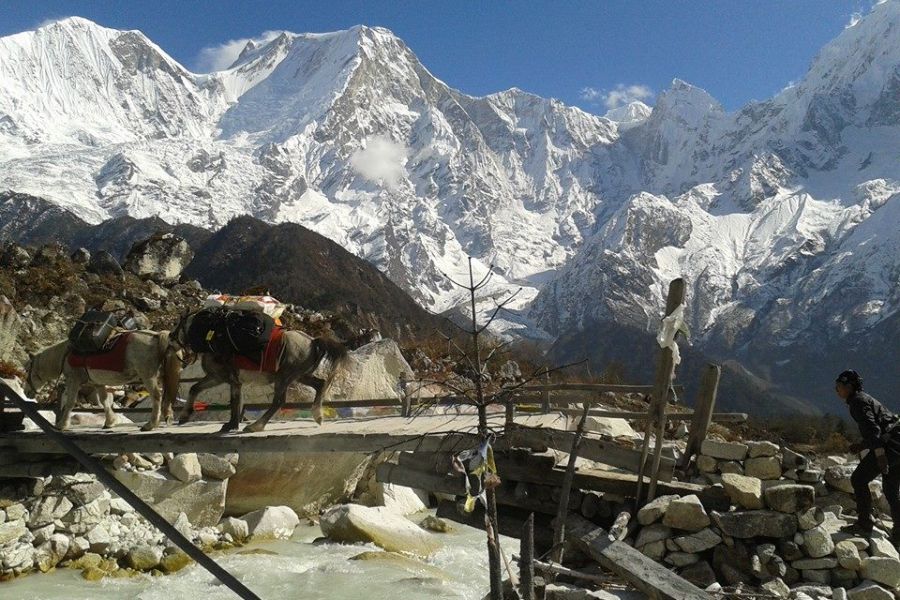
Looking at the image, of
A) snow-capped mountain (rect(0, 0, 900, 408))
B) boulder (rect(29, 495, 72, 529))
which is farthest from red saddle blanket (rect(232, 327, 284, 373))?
snow-capped mountain (rect(0, 0, 900, 408))

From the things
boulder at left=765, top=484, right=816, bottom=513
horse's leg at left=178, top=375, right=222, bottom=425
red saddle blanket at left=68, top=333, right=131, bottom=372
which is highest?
red saddle blanket at left=68, top=333, right=131, bottom=372

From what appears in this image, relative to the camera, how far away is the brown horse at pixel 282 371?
8242mm

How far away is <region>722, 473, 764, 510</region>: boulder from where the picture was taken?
6570 millimetres

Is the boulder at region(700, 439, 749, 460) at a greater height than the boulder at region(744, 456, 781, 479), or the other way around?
the boulder at region(700, 439, 749, 460)

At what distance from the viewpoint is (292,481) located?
40.8 ft

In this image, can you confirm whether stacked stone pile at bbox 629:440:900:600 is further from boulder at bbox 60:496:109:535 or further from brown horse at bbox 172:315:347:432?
boulder at bbox 60:496:109:535

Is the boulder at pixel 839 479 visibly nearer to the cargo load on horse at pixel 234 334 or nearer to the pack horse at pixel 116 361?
the cargo load on horse at pixel 234 334

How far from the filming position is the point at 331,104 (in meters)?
183

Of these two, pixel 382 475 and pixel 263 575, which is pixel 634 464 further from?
pixel 263 575

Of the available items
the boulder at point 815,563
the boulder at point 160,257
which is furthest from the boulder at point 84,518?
the boulder at point 160,257

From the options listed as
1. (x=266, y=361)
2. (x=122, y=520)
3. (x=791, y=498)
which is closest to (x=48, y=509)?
(x=122, y=520)

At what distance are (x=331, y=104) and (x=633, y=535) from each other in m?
187

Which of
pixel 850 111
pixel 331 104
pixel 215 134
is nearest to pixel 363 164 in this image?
pixel 331 104

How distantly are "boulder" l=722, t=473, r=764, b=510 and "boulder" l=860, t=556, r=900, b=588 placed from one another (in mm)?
993
